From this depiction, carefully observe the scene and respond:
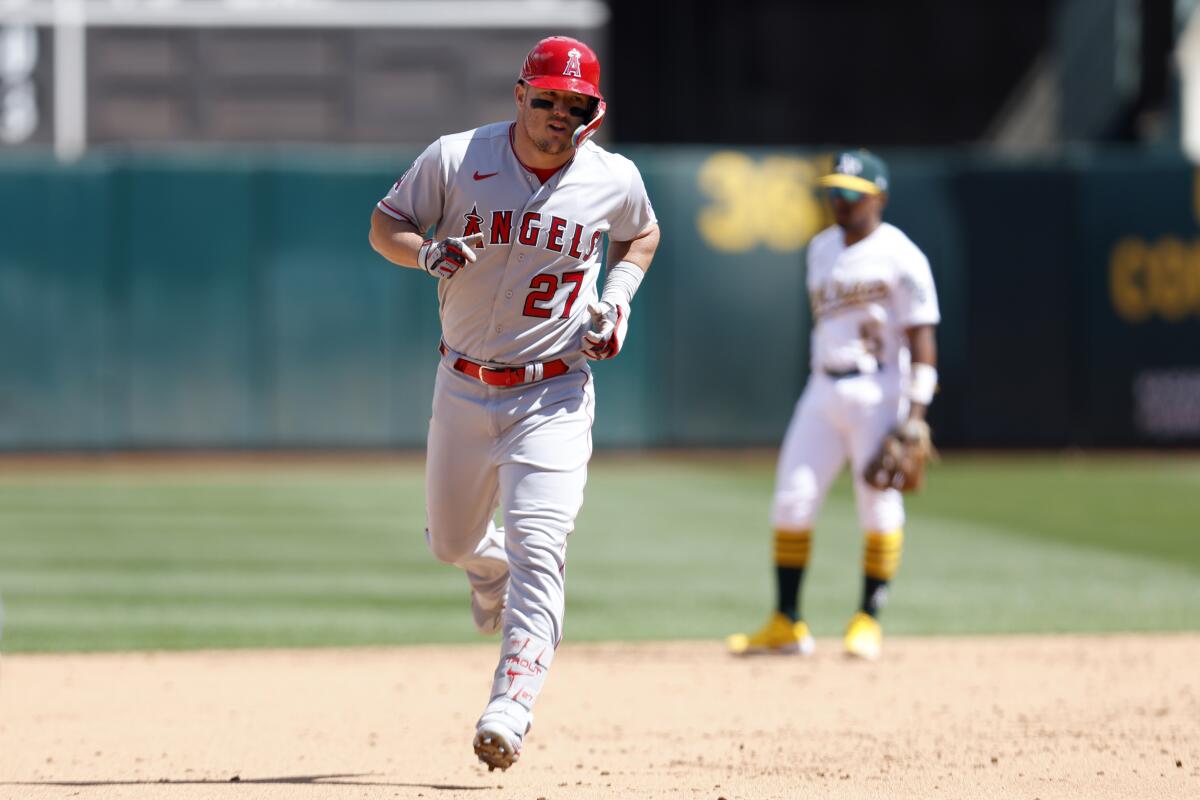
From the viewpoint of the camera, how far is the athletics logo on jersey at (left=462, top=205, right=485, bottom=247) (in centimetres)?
491

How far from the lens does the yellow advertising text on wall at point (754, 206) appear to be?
17.7m

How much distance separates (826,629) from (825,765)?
10.2 feet

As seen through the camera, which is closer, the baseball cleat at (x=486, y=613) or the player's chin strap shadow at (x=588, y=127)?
the player's chin strap shadow at (x=588, y=127)

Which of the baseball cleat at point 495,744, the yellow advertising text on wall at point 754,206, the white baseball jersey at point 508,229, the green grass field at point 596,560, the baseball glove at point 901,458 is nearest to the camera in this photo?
the baseball cleat at point 495,744

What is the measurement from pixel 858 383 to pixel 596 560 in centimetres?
339

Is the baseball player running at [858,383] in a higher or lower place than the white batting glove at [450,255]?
lower

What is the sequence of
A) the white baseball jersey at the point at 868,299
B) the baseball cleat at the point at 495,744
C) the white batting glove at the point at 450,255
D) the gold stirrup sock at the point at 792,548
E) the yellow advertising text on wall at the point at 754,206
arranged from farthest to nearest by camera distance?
the yellow advertising text on wall at the point at 754,206
the gold stirrup sock at the point at 792,548
the white baseball jersey at the point at 868,299
the white batting glove at the point at 450,255
the baseball cleat at the point at 495,744

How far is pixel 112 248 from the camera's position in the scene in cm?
1692

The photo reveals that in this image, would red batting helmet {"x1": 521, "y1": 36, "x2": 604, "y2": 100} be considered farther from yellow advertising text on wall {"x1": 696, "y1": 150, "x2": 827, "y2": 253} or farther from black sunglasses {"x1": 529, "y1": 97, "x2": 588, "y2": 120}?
yellow advertising text on wall {"x1": 696, "y1": 150, "x2": 827, "y2": 253}

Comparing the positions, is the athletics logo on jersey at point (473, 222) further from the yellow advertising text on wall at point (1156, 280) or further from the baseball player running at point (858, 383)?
the yellow advertising text on wall at point (1156, 280)

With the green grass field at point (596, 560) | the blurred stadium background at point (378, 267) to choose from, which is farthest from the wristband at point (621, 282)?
the blurred stadium background at point (378, 267)

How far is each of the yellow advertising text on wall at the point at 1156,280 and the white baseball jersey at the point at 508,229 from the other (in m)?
13.7

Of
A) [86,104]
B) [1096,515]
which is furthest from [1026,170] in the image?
[86,104]

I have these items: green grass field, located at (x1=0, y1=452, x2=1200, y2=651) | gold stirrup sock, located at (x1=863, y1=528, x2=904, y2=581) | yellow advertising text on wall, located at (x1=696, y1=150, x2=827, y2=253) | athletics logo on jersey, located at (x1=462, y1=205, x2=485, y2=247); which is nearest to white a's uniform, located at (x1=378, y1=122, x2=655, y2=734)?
athletics logo on jersey, located at (x1=462, y1=205, x2=485, y2=247)
